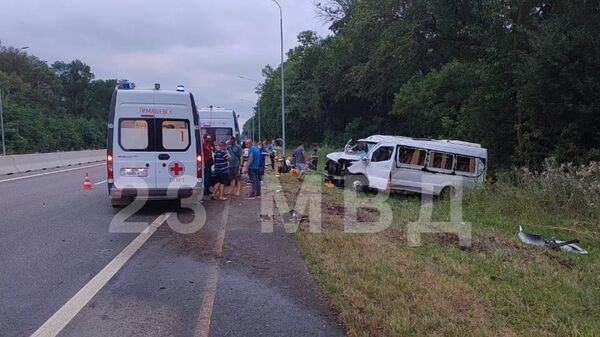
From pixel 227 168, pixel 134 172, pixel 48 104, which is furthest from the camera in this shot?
pixel 48 104

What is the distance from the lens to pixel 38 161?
85.2 feet

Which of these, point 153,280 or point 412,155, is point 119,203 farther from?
point 412,155

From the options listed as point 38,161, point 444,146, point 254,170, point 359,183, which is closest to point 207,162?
point 254,170

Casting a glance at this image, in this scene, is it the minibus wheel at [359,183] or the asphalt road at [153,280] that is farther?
the minibus wheel at [359,183]

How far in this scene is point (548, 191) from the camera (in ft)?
36.0

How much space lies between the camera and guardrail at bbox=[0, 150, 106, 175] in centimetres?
2253

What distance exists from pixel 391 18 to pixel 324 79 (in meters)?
27.2

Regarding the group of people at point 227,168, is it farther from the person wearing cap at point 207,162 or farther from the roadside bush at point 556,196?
the roadside bush at point 556,196

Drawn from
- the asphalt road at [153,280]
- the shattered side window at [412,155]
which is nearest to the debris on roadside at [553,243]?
the asphalt road at [153,280]

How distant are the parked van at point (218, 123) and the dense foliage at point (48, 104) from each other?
40938mm

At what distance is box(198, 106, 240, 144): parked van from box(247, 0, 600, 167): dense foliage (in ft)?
28.4

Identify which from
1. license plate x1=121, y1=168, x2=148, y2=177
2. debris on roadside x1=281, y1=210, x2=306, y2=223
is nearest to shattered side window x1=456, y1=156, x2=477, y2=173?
debris on roadside x1=281, y1=210, x2=306, y2=223

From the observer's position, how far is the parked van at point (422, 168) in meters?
15.1

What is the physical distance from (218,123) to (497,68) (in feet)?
34.9
